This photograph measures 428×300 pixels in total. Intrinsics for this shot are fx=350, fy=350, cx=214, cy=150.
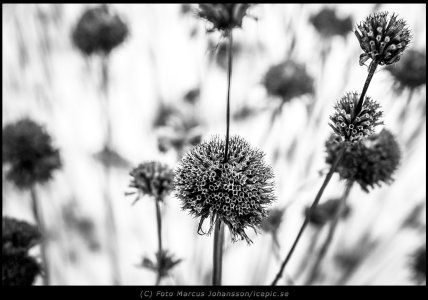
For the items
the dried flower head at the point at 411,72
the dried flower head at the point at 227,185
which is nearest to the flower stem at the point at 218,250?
the dried flower head at the point at 227,185

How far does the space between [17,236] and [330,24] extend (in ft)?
1.95

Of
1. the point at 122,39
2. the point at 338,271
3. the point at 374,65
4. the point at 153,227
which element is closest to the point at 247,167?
the point at 374,65

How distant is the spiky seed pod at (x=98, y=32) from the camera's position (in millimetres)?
593

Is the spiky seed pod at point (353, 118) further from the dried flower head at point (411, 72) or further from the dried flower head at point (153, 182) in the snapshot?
the dried flower head at point (411, 72)

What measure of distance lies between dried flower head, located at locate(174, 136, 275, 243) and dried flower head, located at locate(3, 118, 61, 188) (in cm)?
34

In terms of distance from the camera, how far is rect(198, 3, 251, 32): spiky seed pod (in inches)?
9.8

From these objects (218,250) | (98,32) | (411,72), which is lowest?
(218,250)

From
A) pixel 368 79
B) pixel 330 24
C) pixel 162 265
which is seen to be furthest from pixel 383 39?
pixel 330 24

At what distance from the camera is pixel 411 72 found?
52 centimetres

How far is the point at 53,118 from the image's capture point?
2.84 feet

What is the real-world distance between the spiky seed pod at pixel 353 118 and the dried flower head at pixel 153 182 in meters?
0.17

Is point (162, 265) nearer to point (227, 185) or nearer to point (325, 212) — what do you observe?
point (227, 185)

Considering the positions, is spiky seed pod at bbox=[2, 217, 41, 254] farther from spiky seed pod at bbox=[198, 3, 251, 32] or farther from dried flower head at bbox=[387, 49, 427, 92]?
dried flower head at bbox=[387, 49, 427, 92]
